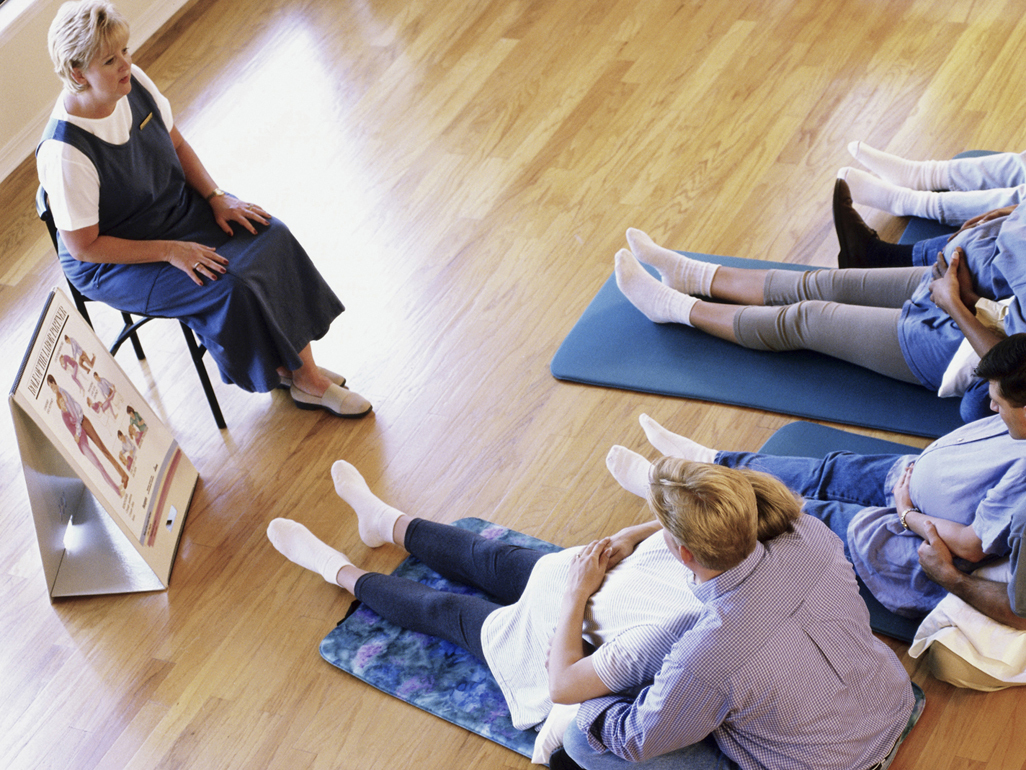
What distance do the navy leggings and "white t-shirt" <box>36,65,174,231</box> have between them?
1.12 metres

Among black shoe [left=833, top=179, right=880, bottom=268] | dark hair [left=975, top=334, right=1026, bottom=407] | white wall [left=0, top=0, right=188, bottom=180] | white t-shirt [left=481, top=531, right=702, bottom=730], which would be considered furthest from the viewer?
white wall [left=0, top=0, right=188, bottom=180]

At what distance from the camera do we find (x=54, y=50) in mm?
2441

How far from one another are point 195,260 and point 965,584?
6.41 feet

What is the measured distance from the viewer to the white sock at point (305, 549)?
2.44m

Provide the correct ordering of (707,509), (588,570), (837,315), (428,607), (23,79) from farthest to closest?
(23,79) → (837,315) → (428,607) → (588,570) → (707,509)

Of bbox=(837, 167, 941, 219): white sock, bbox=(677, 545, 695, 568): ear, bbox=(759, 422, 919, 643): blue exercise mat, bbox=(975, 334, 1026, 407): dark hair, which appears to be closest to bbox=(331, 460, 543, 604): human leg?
bbox=(677, 545, 695, 568): ear

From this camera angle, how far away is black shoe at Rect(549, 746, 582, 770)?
191 cm

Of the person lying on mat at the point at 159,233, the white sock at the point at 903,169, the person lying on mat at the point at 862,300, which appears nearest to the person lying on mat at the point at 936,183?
the white sock at the point at 903,169

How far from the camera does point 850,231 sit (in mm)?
2908

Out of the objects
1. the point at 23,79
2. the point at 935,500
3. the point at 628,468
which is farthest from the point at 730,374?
the point at 23,79

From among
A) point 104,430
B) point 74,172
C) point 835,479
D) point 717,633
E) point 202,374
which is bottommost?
point 835,479

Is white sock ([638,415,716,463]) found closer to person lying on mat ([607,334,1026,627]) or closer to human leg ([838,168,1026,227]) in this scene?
person lying on mat ([607,334,1026,627])

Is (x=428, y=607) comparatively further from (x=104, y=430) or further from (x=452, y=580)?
(x=104, y=430)

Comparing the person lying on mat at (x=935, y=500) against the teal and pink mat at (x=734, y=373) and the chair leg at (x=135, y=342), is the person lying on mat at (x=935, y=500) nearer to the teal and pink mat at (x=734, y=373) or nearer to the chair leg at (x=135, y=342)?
the teal and pink mat at (x=734, y=373)
